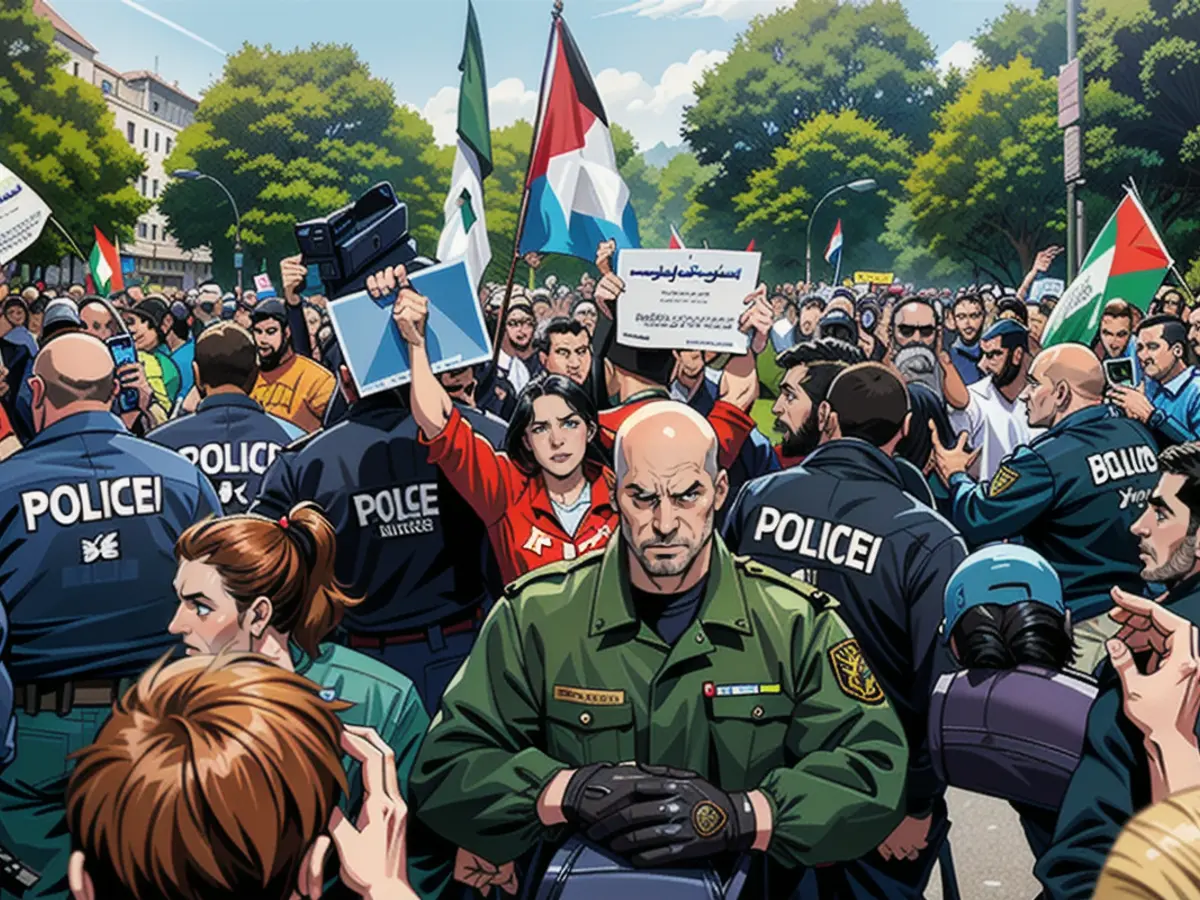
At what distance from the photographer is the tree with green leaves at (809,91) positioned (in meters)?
74.4

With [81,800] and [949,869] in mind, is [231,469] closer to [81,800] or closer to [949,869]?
[949,869]

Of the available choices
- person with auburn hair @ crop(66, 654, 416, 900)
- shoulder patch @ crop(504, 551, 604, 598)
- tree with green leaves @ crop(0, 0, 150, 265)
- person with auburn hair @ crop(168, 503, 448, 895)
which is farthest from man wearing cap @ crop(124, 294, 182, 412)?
tree with green leaves @ crop(0, 0, 150, 265)

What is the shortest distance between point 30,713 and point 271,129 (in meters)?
66.3

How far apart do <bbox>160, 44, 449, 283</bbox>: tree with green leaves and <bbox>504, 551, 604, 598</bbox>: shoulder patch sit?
61753mm

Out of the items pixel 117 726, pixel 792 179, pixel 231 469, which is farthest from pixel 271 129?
pixel 117 726

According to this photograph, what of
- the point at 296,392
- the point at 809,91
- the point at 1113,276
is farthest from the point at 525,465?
the point at 809,91

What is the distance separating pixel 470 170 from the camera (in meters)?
7.12

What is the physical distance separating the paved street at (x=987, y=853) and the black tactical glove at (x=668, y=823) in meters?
3.00

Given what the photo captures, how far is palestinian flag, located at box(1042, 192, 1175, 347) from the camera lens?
794cm

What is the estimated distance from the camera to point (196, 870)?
Result: 198 cm

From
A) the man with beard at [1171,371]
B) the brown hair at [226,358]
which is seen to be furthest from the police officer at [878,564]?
the man with beard at [1171,371]

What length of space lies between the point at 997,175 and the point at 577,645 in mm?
61637

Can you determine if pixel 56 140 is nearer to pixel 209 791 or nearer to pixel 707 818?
pixel 707 818

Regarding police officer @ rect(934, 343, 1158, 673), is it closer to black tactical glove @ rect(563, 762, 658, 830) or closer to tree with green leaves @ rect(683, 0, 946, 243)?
black tactical glove @ rect(563, 762, 658, 830)
